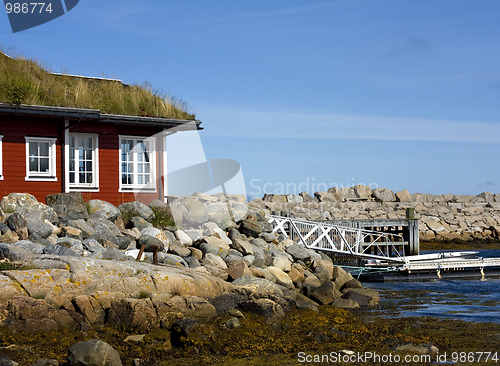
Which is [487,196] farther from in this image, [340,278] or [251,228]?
[340,278]

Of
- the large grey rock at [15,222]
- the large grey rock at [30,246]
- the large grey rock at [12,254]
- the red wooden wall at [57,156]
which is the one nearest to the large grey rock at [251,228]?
the red wooden wall at [57,156]

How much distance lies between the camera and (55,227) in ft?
53.8

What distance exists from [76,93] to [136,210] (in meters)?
4.59

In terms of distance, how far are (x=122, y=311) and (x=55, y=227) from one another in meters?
5.97

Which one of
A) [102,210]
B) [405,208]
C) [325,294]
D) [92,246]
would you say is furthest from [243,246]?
[405,208]

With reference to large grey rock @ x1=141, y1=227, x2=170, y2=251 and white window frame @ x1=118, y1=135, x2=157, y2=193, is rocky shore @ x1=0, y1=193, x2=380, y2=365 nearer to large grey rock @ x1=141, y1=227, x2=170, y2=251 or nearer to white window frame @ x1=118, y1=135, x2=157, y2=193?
large grey rock @ x1=141, y1=227, x2=170, y2=251

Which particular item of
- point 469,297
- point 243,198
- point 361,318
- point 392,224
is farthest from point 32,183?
point 392,224

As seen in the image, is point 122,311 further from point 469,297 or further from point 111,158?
point 469,297

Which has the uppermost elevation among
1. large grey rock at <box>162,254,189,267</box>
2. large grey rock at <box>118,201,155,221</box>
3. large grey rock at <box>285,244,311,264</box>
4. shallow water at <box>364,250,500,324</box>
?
large grey rock at <box>118,201,155,221</box>

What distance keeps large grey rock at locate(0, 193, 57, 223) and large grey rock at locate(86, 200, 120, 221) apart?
149 cm

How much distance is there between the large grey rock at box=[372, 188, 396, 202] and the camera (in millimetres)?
48188

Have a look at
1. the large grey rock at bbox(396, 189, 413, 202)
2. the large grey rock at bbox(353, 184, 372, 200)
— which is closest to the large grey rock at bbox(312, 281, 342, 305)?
the large grey rock at bbox(353, 184, 372, 200)

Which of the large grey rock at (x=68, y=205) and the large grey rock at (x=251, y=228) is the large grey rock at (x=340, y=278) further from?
the large grey rock at (x=68, y=205)

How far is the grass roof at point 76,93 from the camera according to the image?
1939 cm
